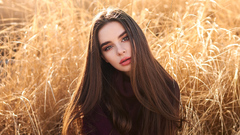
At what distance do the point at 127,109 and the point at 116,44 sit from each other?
0.48 meters

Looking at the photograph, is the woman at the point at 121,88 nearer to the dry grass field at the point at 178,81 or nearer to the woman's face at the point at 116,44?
the woman's face at the point at 116,44

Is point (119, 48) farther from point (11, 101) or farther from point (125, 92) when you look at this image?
point (11, 101)

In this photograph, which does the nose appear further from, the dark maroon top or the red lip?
the dark maroon top

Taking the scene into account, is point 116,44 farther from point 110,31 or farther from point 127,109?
point 127,109

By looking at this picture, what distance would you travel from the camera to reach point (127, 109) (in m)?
2.00

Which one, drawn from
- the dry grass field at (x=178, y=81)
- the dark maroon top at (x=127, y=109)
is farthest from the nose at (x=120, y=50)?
the dry grass field at (x=178, y=81)

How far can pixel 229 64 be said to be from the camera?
249 centimetres

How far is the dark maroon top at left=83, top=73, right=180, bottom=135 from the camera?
1904mm

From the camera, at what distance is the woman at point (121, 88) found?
1828mm

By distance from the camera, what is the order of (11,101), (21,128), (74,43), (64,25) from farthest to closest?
1. (64,25)
2. (74,43)
3. (11,101)
4. (21,128)

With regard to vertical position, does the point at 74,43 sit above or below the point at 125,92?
above

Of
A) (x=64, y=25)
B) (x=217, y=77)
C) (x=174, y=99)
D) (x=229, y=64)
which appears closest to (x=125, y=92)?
(x=174, y=99)

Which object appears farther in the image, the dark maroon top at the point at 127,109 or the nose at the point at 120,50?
the dark maroon top at the point at 127,109

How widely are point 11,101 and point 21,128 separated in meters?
0.29
